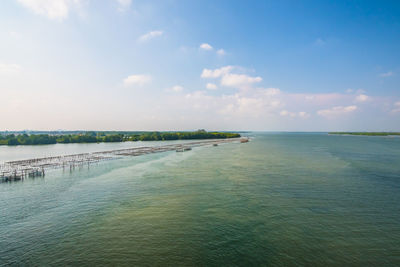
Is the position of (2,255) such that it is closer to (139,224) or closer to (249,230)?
(139,224)

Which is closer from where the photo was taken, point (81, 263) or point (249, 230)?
point (81, 263)

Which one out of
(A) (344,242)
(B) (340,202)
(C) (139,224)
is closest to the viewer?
(A) (344,242)

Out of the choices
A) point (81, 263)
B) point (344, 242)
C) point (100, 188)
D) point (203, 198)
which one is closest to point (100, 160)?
point (100, 188)

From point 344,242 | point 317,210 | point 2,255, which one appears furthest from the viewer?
point 317,210

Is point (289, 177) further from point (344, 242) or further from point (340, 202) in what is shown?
point (344, 242)

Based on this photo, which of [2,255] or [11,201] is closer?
[2,255]

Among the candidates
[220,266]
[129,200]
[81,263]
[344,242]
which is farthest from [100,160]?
[344,242]

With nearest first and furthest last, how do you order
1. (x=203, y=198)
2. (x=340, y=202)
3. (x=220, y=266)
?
(x=220, y=266), (x=340, y=202), (x=203, y=198)
